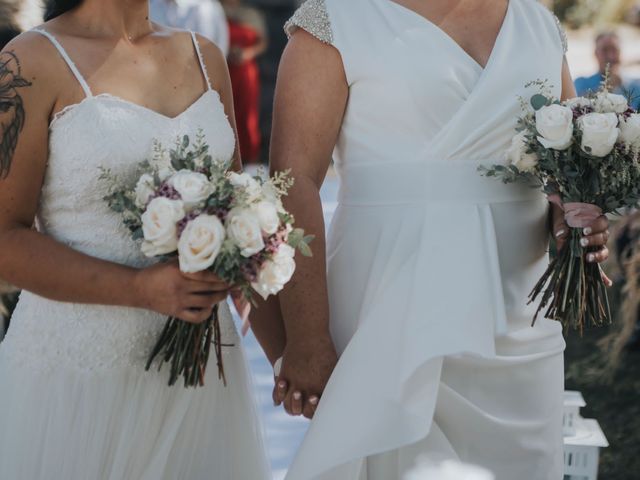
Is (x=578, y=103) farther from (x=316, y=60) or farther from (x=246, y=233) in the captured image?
(x=246, y=233)

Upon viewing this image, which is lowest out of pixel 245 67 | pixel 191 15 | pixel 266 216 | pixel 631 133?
pixel 245 67

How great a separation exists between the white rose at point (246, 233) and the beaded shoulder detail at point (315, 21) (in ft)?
2.54

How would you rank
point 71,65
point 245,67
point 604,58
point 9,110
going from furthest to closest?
point 245,67
point 604,58
point 71,65
point 9,110

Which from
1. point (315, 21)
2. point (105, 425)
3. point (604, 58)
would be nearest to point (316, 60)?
point (315, 21)

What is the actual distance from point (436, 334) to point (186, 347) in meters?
0.68

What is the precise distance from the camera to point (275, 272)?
2559mm

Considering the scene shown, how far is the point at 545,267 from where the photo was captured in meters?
3.35

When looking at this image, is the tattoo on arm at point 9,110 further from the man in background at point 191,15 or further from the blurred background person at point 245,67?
the blurred background person at point 245,67

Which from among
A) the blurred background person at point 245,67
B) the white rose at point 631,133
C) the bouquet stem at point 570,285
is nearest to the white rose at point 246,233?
the bouquet stem at point 570,285

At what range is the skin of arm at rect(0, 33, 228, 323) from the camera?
2.58m

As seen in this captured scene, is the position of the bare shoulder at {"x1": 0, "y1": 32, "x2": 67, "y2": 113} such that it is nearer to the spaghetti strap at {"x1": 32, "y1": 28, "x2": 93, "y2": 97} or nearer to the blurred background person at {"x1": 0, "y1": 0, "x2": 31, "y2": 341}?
the spaghetti strap at {"x1": 32, "y1": 28, "x2": 93, "y2": 97}

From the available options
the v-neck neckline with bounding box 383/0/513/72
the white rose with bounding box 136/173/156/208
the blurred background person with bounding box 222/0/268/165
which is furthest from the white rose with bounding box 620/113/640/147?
the blurred background person with bounding box 222/0/268/165

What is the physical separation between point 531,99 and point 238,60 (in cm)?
931

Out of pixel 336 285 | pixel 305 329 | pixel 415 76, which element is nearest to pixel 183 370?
pixel 305 329
